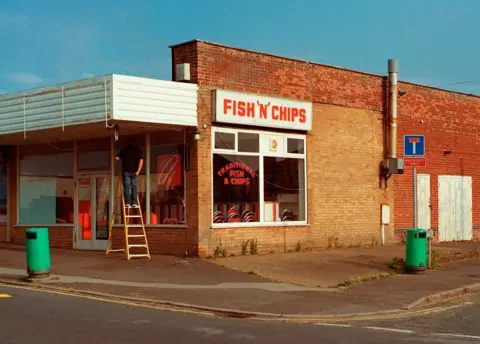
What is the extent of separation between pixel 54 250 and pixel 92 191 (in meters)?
2.03

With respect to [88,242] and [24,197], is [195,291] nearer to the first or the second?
[88,242]

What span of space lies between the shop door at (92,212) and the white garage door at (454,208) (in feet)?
39.2

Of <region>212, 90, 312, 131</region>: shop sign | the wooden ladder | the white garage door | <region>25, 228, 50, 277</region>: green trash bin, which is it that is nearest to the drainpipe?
the white garage door

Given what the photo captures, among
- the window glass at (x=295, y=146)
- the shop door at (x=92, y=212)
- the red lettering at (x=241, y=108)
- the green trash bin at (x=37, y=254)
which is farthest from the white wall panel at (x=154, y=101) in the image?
the shop door at (x=92, y=212)

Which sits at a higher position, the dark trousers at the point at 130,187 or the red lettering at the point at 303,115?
the red lettering at the point at 303,115

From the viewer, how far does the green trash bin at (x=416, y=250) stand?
14898 mm

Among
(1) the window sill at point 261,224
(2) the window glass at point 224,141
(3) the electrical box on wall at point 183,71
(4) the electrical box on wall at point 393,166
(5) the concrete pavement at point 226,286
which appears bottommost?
(5) the concrete pavement at point 226,286

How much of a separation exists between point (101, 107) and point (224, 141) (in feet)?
11.4

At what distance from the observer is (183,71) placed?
52.5 feet

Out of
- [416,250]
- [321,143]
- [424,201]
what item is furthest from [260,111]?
[424,201]

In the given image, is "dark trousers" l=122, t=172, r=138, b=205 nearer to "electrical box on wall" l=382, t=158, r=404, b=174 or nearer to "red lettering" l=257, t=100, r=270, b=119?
"red lettering" l=257, t=100, r=270, b=119

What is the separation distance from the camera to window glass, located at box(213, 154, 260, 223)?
16.5m

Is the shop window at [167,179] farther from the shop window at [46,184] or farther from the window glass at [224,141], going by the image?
the shop window at [46,184]

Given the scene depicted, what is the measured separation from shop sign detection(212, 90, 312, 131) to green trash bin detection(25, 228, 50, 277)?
5329 mm
